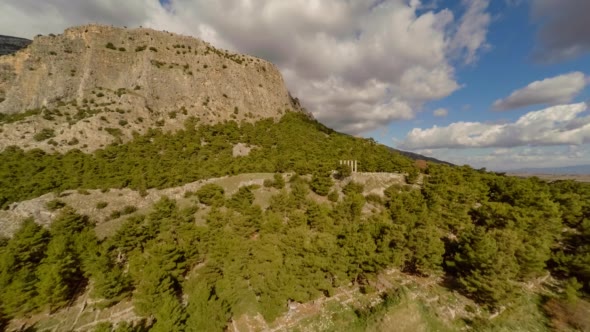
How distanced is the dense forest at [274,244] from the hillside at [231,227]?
22 cm

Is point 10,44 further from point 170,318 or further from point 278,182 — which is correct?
point 170,318

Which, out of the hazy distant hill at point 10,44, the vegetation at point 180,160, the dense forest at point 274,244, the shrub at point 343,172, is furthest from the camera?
the hazy distant hill at point 10,44

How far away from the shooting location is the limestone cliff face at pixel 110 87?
195 ft

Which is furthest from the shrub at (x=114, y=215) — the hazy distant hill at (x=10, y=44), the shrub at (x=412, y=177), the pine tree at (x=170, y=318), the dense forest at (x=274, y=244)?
the hazy distant hill at (x=10, y=44)

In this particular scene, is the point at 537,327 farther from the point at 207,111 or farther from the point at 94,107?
the point at 94,107

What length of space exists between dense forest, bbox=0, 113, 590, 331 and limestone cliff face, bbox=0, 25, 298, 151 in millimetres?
10721

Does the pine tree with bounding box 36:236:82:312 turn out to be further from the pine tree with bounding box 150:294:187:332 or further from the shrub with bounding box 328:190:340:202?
the shrub with bounding box 328:190:340:202

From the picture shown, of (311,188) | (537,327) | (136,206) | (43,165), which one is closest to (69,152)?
Result: (43,165)

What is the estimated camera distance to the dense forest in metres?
23.0

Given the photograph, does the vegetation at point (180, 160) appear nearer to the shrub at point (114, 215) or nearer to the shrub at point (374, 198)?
the shrub at point (114, 215)

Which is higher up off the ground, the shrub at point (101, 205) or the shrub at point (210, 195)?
the shrub at point (210, 195)

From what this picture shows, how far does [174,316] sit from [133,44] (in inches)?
3731

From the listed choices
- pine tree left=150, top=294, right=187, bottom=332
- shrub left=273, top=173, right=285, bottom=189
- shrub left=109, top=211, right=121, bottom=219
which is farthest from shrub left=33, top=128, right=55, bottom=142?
pine tree left=150, top=294, right=187, bottom=332

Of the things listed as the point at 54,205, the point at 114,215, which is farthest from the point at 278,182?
the point at 54,205
